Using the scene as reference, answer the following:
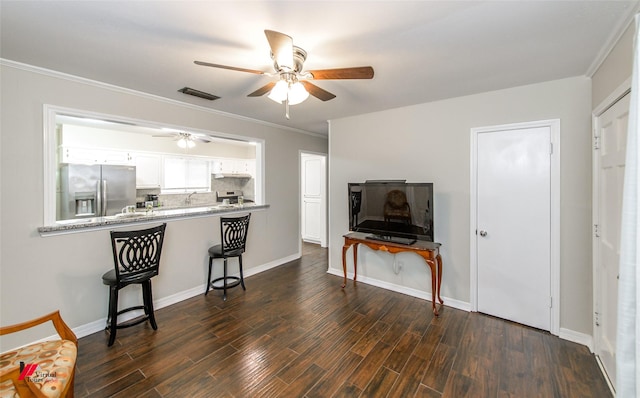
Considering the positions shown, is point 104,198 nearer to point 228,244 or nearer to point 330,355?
point 228,244

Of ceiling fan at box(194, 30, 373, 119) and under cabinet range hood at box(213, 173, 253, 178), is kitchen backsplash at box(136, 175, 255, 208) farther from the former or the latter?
ceiling fan at box(194, 30, 373, 119)

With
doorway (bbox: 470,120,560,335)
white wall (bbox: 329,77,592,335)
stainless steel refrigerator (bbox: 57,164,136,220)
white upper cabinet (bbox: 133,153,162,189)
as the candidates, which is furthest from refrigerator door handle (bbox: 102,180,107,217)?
doorway (bbox: 470,120,560,335)

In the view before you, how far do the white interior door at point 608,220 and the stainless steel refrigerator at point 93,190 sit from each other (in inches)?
242

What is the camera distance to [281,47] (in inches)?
60.2

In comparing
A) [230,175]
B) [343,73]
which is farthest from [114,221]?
[230,175]

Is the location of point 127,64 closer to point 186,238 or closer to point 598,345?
point 186,238

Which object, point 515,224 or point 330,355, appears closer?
point 330,355

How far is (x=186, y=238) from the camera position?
3391mm

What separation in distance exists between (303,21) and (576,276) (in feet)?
11.1

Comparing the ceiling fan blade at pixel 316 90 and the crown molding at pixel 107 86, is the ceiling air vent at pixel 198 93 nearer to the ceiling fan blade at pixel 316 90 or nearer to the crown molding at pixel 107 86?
the crown molding at pixel 107 86

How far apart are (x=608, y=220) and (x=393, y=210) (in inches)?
73.3

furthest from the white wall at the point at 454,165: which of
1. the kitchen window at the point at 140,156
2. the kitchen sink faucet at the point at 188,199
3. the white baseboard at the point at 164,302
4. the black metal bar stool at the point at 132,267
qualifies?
the kitchen sink faucet at the point at 188,199

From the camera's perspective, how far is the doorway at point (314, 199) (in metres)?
6.11

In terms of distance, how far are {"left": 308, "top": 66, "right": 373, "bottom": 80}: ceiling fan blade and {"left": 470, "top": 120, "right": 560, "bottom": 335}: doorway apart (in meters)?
1.92
